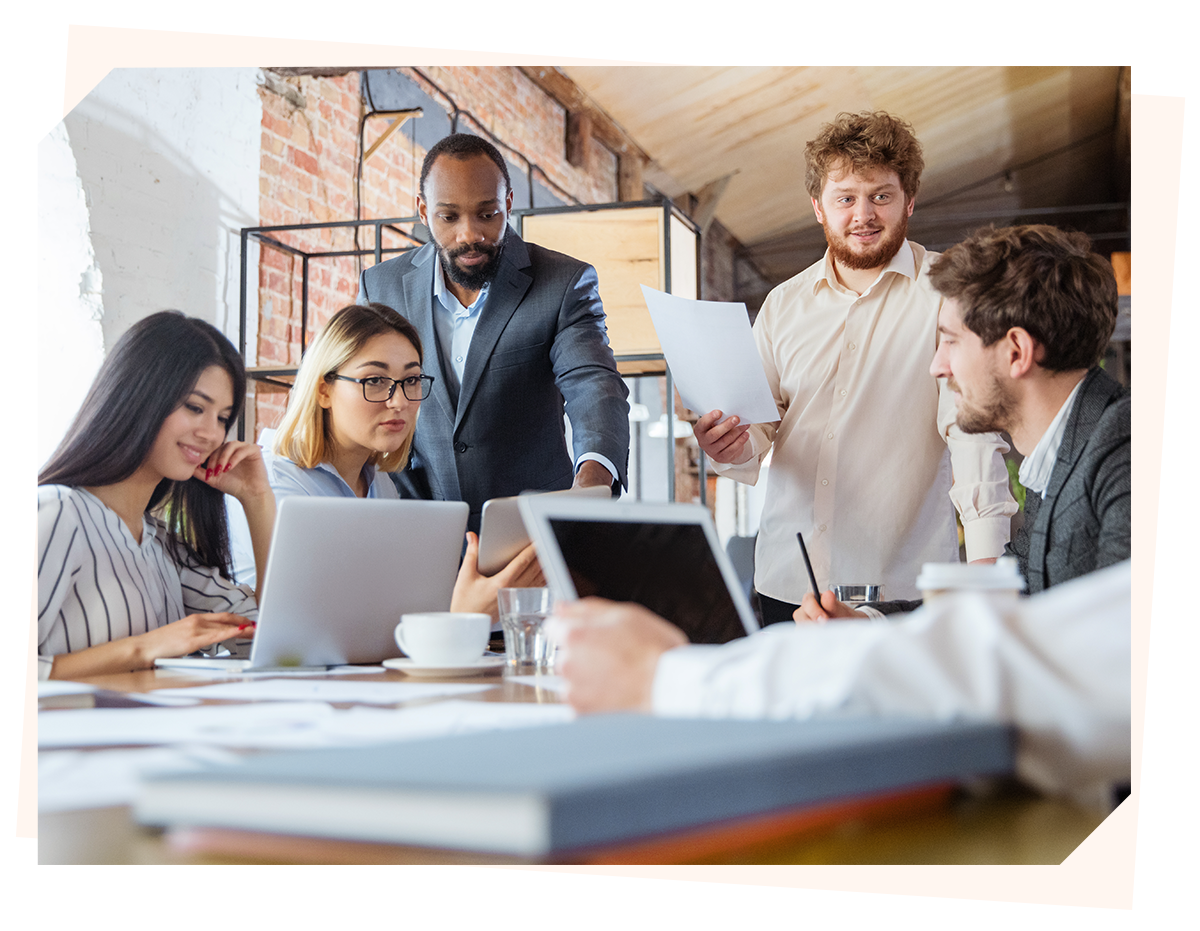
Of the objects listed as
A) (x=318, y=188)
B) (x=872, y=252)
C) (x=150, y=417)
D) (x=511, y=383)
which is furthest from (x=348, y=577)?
(x=318, y=188)

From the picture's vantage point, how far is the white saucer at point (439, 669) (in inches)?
54.6

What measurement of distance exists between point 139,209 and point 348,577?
1937 millimetres

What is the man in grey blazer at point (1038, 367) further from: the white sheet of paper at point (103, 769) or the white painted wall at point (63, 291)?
the white painted wall at point (63, 291)

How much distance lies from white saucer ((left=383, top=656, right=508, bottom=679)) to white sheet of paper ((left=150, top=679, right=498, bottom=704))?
82 millimetres

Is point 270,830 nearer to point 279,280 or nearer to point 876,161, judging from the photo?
point 876,161

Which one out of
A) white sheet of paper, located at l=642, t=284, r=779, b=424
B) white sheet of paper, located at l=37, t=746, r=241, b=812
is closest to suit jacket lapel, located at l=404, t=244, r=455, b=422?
white sheet of paper, located at l=642, t=284, r=779, b=424

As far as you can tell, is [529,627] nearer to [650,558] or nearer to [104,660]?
[650,558]

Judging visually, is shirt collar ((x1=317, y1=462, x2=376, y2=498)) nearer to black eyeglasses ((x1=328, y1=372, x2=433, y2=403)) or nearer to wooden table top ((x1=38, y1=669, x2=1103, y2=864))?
black eyeglasses ((x1=328, y1=372, x2=433, y2=403))

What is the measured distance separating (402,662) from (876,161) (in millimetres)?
1473

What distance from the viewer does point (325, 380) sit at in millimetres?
2277

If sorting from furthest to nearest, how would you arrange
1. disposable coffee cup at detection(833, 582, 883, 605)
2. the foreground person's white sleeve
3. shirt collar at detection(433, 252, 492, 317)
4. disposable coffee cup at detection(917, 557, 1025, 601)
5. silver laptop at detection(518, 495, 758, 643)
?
shirt collar at detection(433, 252, 492, 317) → disposable coffee cup at detection(833, 582, 883, 605) → silver laptop at detection(518, 495, 758, 643) → disposable coffee cup at detection(917, 557, 1025, 601) → the foreground person's white sleeve

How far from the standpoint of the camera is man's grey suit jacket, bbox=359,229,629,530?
2516 millimetres

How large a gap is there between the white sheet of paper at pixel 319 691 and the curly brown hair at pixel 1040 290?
924mm

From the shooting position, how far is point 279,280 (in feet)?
11.9
